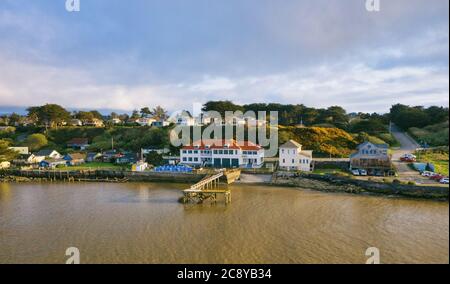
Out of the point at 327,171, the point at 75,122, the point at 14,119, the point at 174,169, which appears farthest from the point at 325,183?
the point at 14,119

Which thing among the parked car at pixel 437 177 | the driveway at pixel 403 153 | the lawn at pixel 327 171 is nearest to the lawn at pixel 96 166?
the lawn at pixel 327 171

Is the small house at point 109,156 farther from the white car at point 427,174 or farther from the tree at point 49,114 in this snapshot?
the white car at point 427,174

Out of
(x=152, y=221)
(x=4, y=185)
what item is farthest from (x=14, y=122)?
(x=152, y=221)

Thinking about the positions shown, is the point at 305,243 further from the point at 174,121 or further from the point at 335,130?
the point at 174,121

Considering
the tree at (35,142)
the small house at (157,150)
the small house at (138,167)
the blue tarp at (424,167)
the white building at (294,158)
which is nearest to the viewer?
the blue tarp at (424,167)

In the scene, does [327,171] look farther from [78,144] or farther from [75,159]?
[78,144]

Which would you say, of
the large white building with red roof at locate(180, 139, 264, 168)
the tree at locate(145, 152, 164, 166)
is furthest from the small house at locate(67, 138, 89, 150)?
the large white building with red roof at locate(180, 139, 264, 168)
